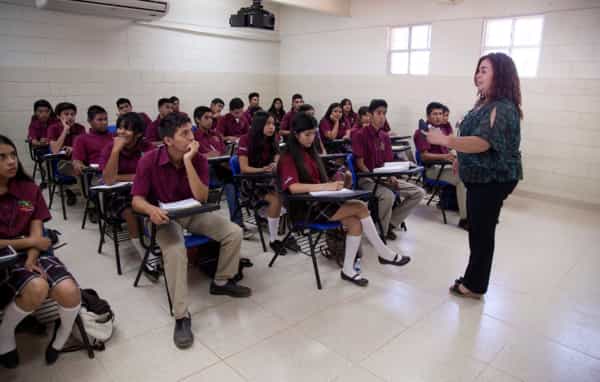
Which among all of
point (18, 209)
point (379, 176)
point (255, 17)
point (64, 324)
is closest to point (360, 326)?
point (379, 176)

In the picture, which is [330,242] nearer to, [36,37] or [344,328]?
[344,328]

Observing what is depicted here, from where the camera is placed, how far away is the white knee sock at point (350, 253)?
9.62 ft

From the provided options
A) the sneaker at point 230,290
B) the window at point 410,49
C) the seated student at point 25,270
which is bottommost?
the sneaker at point 230,290

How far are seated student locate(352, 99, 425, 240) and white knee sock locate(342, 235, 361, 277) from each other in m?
0.82

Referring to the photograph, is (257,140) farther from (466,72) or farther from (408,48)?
(408,48)

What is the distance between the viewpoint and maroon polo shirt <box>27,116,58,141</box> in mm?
5227

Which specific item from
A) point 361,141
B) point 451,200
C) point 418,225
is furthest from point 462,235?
point 361,141

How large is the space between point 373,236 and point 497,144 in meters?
1.08

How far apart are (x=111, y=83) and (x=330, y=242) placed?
5.06 m

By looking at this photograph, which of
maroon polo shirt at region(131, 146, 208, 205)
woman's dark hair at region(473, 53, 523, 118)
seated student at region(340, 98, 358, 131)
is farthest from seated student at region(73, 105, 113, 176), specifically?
seated student at region(340, 98, 358, 131)

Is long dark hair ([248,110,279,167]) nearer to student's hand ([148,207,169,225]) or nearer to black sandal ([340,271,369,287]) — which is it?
black sandal ([340,271,369,287])

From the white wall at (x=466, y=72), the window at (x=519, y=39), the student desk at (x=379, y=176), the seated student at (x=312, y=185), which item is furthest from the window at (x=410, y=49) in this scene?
the seated student at (x=312, y=185)

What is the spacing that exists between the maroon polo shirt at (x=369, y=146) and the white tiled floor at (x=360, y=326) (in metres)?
0.79

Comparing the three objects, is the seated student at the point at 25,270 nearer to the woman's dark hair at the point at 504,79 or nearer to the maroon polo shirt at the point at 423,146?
the woman's dark hair at the point at 504,79
